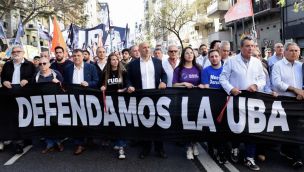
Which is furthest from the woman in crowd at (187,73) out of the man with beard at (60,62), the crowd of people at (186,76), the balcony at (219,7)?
the balcony at (219,7)

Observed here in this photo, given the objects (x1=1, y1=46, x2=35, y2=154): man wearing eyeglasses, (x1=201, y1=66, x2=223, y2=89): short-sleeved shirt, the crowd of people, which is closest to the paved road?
the crowd of people

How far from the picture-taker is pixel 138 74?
23.1 ft

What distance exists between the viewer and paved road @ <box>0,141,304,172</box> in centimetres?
605

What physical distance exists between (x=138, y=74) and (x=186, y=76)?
0.83 metres

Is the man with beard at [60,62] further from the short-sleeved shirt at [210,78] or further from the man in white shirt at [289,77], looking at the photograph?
the man in white shirt at [289,77]

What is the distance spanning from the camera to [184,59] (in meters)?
6.87

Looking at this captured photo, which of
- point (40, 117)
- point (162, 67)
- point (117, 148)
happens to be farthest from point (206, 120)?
point (40, 117)

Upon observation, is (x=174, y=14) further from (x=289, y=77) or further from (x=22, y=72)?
(x=289, y=77)

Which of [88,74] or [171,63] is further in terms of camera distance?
[171,63]

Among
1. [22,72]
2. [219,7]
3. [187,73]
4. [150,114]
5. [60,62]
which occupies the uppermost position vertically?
[219,7]

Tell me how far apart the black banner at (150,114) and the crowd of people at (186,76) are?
0.15 meters

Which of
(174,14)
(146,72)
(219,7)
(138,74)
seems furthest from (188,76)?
(174,14)

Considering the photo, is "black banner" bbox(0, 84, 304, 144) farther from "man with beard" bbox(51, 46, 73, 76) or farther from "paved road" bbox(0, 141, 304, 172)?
"man with beard" bbox(51, 46, 73, 76)

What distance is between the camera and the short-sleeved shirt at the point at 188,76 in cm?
683
